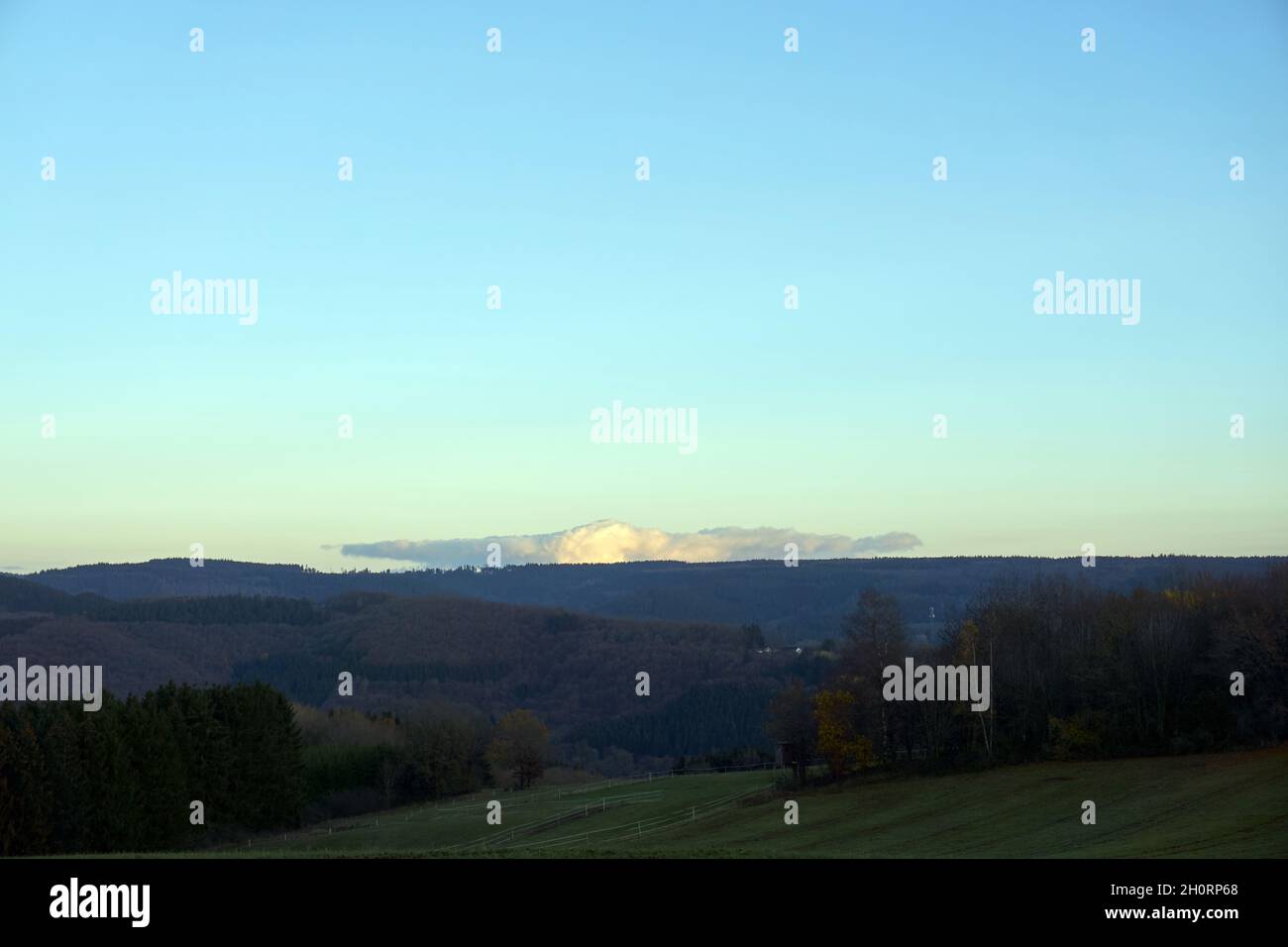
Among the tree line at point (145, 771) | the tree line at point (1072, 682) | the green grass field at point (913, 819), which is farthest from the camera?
the tree line at point (1072, 682)

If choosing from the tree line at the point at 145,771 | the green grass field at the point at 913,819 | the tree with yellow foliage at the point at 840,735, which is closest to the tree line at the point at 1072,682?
the tree with yellow foliage at the point at 840,735

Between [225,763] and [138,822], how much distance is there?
10.9m

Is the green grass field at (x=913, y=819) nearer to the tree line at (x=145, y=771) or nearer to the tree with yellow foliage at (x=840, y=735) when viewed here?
the tree with yellow foliage at (x=840, y=735)

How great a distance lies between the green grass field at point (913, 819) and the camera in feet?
139

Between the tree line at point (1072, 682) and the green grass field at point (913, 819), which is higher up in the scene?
the tree line at point (1072, 682)

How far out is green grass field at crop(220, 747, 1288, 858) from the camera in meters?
42.4

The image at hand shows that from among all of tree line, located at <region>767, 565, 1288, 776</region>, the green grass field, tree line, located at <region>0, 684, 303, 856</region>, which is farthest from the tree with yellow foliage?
tree line, located at <region>0, 684, 303, 856</region>

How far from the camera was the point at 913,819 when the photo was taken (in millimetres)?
59500

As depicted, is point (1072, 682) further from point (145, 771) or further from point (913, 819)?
point (145, 771)

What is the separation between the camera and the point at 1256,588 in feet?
228

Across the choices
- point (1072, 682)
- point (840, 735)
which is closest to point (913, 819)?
point (840, 735)

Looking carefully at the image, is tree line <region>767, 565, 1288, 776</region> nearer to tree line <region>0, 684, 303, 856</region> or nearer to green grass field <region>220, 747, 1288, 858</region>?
green grass field <region>220, 747, 1288, 858</region>

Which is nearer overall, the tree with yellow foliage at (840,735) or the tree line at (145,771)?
the tree line at (145,771)
